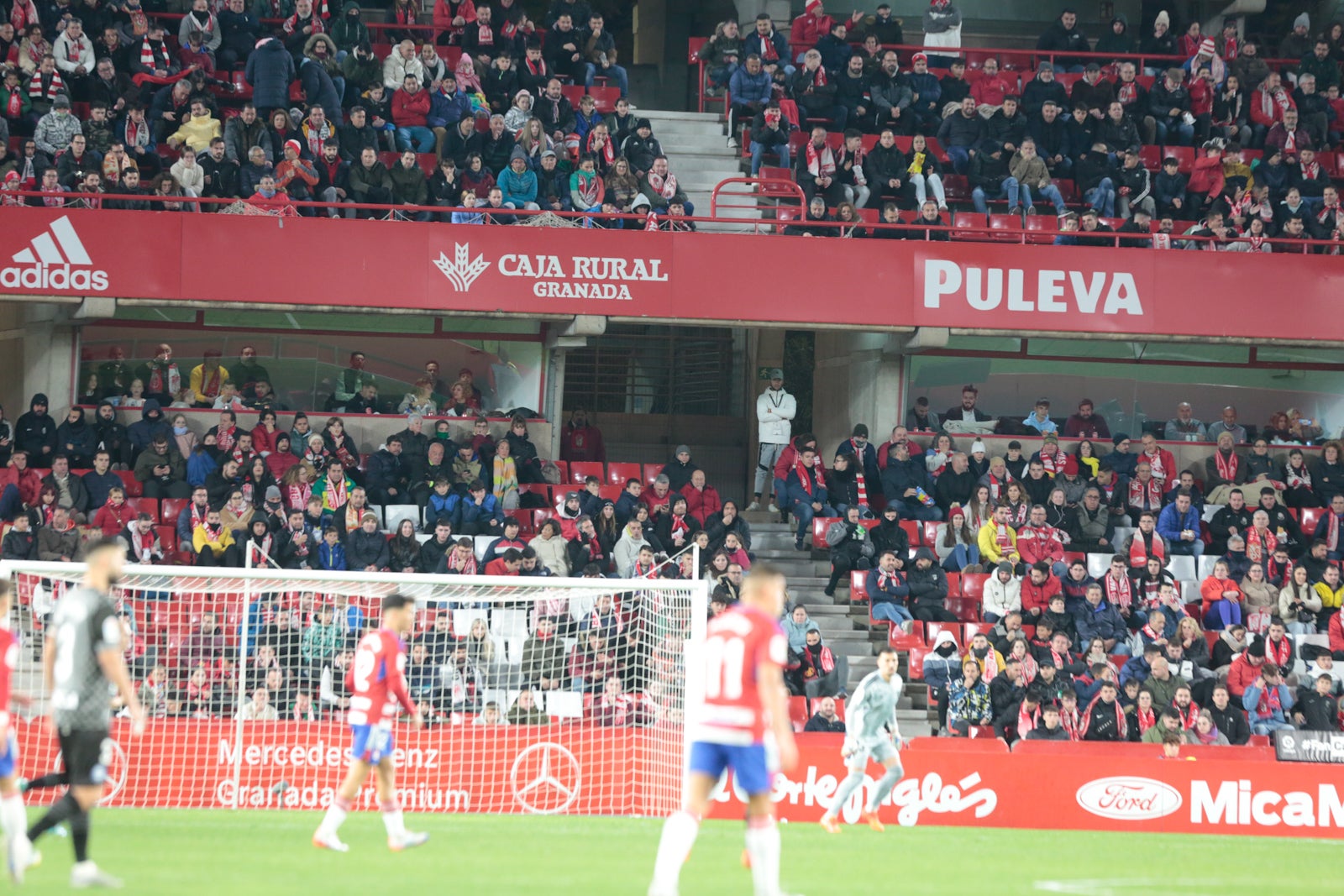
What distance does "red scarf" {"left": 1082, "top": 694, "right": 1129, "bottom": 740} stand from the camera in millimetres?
16562

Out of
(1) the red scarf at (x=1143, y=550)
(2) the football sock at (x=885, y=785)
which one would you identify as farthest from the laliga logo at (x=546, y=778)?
(1) the red scarf at (x=1143, y=550)

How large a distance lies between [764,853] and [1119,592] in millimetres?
11899

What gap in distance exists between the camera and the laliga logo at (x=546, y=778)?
14539mm

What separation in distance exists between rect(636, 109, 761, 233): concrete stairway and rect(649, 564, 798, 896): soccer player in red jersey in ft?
51.0

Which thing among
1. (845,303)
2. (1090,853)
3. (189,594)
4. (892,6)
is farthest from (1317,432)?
(189,594)

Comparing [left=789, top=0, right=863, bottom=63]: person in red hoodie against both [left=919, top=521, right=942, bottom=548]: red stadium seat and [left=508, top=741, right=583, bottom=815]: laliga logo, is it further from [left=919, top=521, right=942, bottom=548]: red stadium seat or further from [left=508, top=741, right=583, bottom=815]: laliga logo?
[left=508, top=741, right=583, bottom=815]: laliga logo

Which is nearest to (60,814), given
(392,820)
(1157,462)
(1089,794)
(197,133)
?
(392,820)

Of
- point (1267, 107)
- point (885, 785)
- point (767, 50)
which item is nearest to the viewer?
point (885, 785)

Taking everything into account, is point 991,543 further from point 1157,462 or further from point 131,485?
point 131,485

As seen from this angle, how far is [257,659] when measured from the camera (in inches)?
569

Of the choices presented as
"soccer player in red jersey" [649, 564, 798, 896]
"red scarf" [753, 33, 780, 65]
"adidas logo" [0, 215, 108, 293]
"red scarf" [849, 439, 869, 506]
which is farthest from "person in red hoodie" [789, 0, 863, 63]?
"soccer player in red jersey" [649, 564, 798, 896]

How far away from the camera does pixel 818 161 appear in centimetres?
2258

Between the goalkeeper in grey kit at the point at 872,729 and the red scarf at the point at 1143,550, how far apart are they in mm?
7241

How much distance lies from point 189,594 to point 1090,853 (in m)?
8.23
